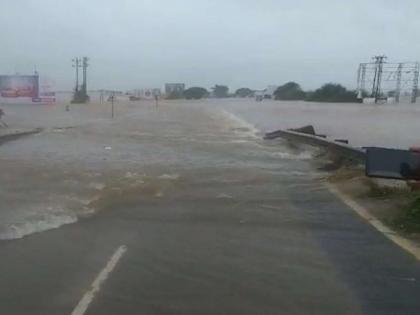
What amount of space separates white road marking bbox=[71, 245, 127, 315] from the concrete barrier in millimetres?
9518

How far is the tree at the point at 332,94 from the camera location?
133m

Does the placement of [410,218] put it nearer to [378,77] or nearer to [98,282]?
[98,282]

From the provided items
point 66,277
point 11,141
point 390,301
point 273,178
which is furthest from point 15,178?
point 11,141

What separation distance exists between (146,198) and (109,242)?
3699 millimetres

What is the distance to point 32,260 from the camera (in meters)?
6.82

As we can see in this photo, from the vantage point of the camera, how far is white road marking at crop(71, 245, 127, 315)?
205 inches

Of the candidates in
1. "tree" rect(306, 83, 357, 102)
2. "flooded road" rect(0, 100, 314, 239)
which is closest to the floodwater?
"flooded road" rect(0, 100, 314, 239)

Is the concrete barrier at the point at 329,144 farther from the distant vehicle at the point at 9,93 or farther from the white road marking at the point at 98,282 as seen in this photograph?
the distant vehicle at the point at 9,93

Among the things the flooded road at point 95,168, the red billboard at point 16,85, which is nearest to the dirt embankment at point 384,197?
the flooded road at point 95,168

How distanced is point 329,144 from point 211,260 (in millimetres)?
14489

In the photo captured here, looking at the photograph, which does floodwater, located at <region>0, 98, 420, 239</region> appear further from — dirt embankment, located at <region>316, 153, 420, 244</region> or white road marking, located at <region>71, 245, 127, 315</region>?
white road marking, located at <region>71, 245, 127, 315</region>

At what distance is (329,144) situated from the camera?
20.8m

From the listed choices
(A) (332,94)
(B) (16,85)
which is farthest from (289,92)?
(B) (16,85)

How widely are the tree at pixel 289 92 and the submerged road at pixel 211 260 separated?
147m
